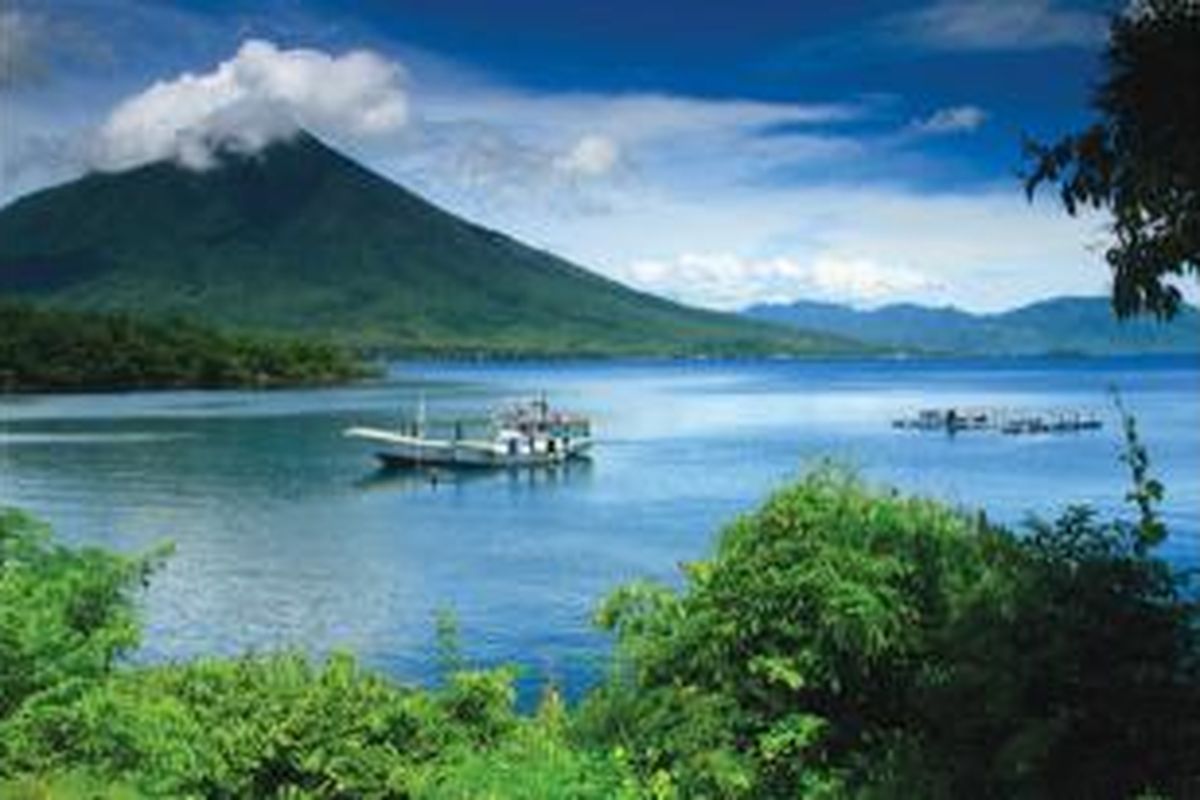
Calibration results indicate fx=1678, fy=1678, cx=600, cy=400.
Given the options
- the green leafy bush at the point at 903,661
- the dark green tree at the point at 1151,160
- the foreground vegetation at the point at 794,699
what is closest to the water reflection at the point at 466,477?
the foreground vegetation at the point at 794,699

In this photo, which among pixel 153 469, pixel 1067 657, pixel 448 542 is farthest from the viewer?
pixel 153 469

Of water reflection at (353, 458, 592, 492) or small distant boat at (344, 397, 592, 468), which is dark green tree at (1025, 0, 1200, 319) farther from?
small distant boat at (344, 397, 592, 468)

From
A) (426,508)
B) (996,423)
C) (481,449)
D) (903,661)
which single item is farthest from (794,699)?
(996,423)

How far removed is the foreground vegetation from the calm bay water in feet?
12.3

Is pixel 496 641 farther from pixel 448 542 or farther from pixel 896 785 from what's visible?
pixel 896 785

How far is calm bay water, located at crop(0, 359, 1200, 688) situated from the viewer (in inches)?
2291

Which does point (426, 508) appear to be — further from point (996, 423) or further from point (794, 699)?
point (996, 423)

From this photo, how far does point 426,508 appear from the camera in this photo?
101 metres

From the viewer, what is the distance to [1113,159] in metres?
11.4

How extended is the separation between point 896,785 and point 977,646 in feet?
5.71

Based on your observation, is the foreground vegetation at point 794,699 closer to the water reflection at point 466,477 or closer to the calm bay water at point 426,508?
the calm bay water at point 426,508

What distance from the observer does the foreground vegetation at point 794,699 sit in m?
16.6

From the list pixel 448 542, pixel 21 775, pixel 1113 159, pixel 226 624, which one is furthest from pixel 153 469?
pixel 1113 159

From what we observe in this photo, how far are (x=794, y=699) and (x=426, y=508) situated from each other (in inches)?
3296
